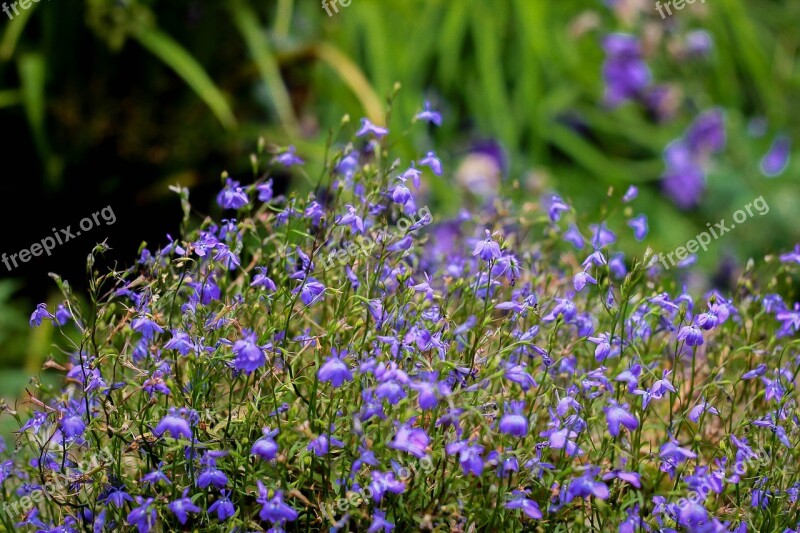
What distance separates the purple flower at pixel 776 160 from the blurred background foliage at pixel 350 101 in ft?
0.22

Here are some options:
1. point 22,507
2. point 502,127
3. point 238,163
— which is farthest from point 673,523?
point 502,127

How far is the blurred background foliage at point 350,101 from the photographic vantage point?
376cm

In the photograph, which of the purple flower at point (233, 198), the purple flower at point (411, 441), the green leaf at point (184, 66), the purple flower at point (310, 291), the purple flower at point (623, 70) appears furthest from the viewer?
the purple flower at point (623, 70)

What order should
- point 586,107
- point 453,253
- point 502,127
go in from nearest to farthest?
point 453,253
point 502,127
point 586,107

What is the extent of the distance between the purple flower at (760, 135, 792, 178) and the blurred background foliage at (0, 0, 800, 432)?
7 centimetres

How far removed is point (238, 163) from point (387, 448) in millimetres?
2982

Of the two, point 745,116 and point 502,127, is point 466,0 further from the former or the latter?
point 745,116

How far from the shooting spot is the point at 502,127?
4.55 meters

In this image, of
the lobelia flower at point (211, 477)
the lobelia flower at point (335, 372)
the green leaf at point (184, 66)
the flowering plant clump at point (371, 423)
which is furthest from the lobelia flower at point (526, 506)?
the green leaf at point (184, 66)

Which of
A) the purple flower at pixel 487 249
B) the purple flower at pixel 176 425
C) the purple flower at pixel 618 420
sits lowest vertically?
the purple flower at pixel 618 420

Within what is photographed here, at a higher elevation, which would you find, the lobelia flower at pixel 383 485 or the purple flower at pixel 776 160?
the purple flower at pixel 776 160

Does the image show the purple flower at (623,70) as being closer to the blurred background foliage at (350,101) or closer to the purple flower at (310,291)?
the blurred background foliage at (350,101)

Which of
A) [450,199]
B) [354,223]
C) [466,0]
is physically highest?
[466,0]

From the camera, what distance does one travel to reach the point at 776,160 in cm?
474
